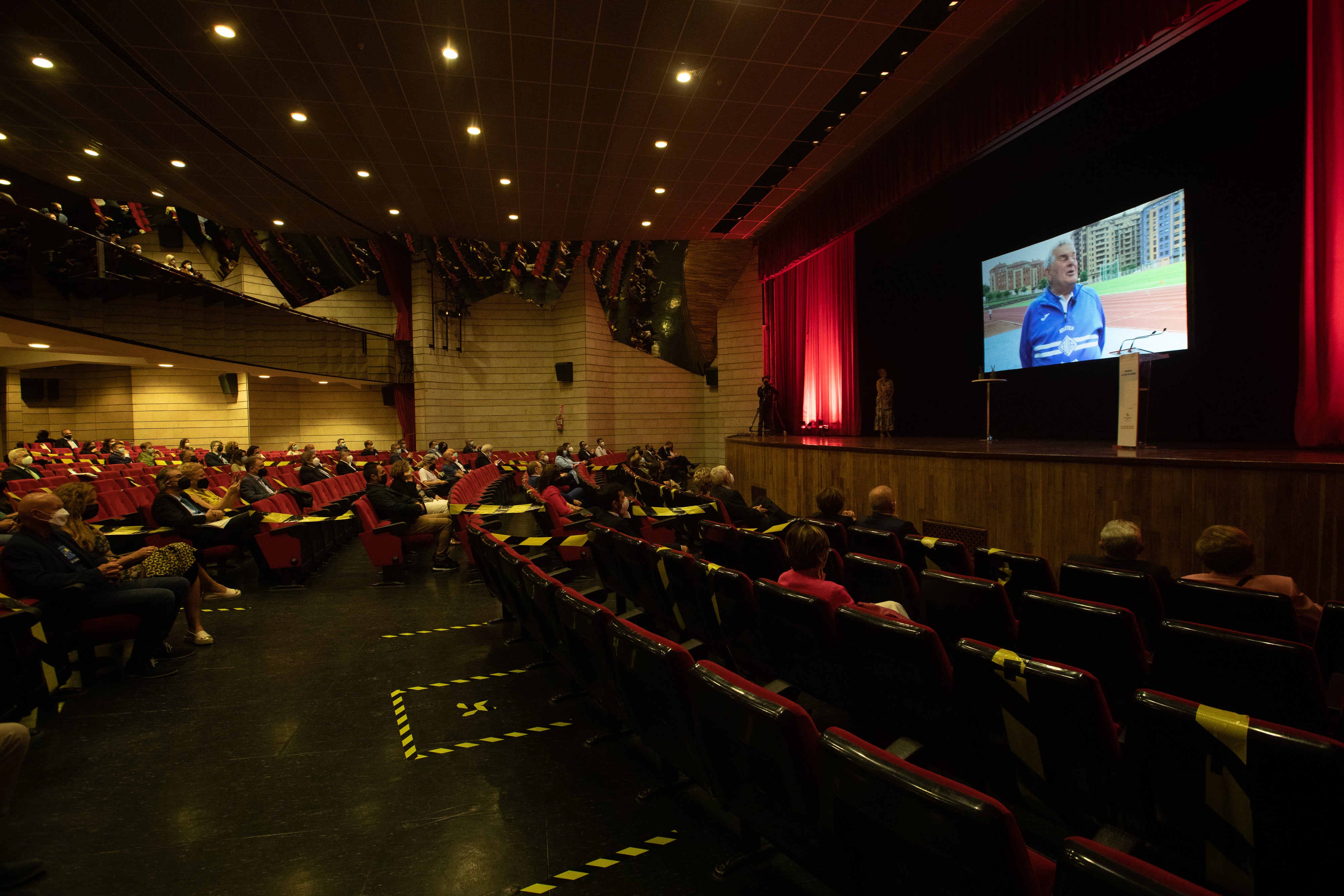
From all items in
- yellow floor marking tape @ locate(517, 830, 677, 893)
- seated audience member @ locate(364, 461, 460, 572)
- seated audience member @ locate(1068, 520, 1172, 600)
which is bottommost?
yellow floor marking tape @ locate(517, 830, 677, 893)

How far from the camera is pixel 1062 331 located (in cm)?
762

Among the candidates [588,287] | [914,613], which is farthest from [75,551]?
[588,287]

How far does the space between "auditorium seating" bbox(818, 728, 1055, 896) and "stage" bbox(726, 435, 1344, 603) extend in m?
3.36

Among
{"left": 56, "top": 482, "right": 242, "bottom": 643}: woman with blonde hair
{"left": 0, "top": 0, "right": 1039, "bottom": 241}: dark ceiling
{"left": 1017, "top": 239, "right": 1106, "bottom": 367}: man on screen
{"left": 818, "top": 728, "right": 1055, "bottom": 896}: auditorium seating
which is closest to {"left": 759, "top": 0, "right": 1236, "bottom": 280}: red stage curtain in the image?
{"left": 0, "top": 0, "right": 1039, "bottom": 241}: dark ceiling

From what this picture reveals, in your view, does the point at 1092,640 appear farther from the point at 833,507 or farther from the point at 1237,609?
the point at 833,507

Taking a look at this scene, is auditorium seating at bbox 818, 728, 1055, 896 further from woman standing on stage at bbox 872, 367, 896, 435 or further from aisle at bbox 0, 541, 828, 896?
woman standing on stage at bbox 872, 367, 896, 435

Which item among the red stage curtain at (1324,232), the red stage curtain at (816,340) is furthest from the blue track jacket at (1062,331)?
the red stage curtain at (816,340)

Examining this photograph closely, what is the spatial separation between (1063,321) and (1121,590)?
627cm

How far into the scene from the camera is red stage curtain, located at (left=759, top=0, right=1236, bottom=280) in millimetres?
4859

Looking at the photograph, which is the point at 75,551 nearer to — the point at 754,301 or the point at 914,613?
the point at 914,613

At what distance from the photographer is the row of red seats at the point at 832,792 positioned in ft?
3.18

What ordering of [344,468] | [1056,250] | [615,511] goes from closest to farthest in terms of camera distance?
[615,511], [1056,250], [344,468]

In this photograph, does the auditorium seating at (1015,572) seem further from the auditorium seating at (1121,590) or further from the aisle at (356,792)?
the aisle at (356,792)

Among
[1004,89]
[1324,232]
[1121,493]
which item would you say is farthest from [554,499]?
[1324,232]
